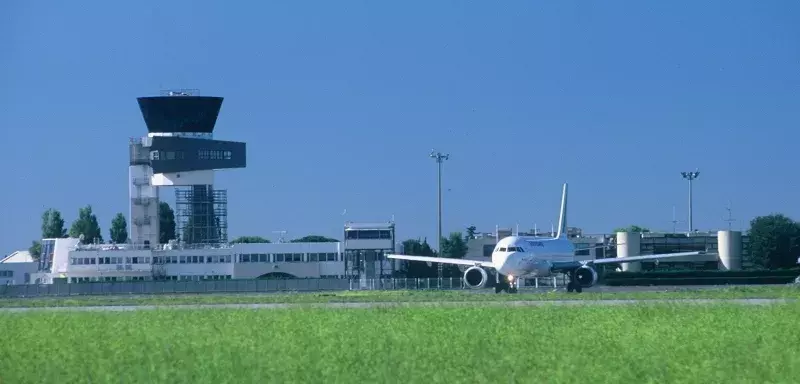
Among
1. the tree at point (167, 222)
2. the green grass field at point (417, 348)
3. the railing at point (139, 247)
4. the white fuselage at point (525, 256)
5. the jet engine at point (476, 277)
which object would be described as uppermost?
the tree at point (167, 222)

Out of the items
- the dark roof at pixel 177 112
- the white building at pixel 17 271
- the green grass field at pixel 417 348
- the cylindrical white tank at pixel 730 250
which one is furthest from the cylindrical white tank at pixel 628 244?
the green grass field at pixel 417 348

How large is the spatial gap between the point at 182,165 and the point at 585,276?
262 ft

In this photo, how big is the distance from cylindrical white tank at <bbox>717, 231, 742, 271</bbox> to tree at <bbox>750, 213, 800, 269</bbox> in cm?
645

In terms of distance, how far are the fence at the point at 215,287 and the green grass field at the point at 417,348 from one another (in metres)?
57.3

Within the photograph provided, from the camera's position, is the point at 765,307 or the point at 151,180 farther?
the point at 151,180

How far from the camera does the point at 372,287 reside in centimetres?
10325

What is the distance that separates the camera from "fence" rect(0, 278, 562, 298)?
94.9 meters

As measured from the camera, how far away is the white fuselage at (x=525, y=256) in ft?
240

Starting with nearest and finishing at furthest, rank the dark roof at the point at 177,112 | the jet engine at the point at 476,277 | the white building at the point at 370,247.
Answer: the jet engine at the point at 476,277 → the white building at the point at 370,247 → the dark roof at the point at 177,112

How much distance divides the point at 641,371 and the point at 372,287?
83.1 meters

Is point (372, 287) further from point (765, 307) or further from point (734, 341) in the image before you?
point (734, 341)

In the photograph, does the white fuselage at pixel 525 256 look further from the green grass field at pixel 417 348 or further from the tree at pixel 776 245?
the tree at pixel 776 245

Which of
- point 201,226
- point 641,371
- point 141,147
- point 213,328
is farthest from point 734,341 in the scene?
point 141,147

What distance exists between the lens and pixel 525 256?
7381 cm
